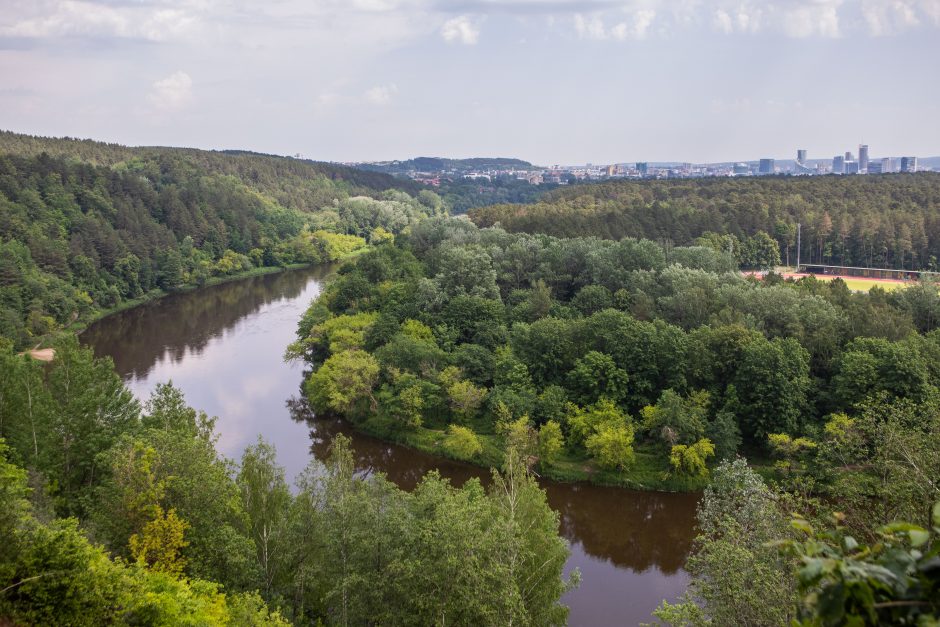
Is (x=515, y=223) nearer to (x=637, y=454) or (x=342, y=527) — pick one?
(x=637, y=454)

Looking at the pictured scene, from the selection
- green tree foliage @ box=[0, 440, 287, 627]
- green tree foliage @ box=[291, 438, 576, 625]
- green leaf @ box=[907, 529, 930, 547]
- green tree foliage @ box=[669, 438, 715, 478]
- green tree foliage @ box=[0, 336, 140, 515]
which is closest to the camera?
green leaf @ box=[907, 529, 930, 547]

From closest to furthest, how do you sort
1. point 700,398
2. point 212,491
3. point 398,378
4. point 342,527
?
point 342,527 → point 212,491 → point 700,398 → point 398,378

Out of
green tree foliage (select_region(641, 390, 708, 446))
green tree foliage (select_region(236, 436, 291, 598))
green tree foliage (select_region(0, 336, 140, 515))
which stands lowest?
green tree foliage (select_region(641, 390, 708, 446))

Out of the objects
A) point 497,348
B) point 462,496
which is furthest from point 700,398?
point 462,496

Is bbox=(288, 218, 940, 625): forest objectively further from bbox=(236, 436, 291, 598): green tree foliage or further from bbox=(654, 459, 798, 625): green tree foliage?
bbox=(236, 436, 291, 598): green tree foliage

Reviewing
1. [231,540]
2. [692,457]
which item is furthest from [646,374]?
[231,540]

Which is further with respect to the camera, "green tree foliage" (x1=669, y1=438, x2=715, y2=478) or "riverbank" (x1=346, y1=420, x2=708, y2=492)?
"riverbank" (x1=346, y1=420, x2=708, y2=492)

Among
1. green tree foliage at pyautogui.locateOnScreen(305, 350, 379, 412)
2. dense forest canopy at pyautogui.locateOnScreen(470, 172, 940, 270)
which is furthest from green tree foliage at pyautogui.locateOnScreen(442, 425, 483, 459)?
dense forest canopy at pyautogui.locateOnScreen(470, 172, 940, 270)
